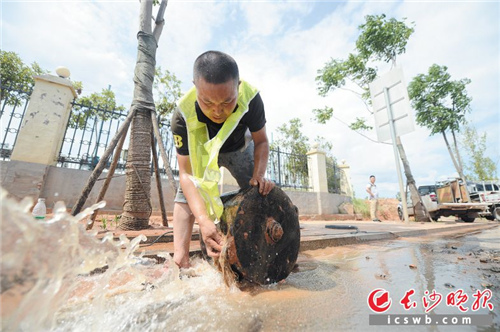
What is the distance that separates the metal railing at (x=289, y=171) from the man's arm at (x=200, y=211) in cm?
786

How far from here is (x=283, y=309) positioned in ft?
3.61

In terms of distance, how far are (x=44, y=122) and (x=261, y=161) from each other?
21.1ft

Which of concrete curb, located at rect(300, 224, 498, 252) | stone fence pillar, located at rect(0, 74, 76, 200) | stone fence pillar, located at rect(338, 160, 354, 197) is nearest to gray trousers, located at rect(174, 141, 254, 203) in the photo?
concrete curb, located at rect(300, 224, 498, 252)

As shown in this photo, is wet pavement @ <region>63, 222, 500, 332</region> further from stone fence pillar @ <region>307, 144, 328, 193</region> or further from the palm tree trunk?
stone fence pillar @ <region>307, 144, 328, 193</region>

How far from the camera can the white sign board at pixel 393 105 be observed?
22.9 ft

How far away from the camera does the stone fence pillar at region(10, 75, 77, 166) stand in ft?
18.0

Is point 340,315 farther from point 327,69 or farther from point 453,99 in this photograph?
point 453,99

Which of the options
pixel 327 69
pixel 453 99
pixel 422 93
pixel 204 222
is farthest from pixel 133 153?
pixel 453 99

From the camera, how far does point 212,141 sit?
1.68m

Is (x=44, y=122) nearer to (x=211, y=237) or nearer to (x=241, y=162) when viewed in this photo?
(x=241, y=162)

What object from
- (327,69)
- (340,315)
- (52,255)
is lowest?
(340,315)

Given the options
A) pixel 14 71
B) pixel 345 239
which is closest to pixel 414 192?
pixel 345 239

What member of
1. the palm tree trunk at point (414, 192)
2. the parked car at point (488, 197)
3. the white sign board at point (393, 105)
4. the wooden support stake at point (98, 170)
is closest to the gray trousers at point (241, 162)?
the wooden support stake at point (98, 170)

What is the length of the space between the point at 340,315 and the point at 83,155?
25.2 feet
